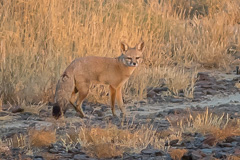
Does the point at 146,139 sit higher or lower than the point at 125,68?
lower

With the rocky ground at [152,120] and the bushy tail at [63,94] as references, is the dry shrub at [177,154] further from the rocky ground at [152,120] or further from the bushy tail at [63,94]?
the bushy tail at [63,94]

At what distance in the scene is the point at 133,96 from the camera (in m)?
8.27

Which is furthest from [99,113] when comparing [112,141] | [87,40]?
[112,141]

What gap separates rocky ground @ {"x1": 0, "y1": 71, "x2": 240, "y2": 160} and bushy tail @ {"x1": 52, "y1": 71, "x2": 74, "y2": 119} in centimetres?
13

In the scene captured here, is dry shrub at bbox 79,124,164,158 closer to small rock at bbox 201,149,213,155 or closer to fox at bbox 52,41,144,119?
small rock at bbox 201,149,213,155

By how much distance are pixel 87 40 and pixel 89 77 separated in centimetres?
179

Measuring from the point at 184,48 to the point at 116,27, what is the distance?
2415mm

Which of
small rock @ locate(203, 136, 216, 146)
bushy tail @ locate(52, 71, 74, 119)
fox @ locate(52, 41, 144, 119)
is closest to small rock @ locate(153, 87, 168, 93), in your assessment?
fox @ locate(52, 41, 144, 119)

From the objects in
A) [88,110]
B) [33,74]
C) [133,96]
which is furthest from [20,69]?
[133,96]

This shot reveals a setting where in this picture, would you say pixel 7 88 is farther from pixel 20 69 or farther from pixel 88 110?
pixel 88 110

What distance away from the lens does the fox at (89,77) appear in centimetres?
667

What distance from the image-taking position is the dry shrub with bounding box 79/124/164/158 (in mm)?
4836

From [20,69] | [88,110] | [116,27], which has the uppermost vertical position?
[116,27]

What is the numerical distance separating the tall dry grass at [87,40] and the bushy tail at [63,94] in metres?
0.75
